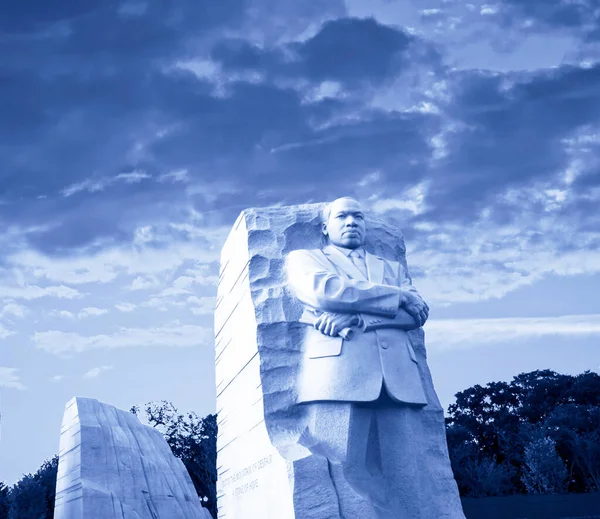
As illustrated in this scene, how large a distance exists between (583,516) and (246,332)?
39.9ft

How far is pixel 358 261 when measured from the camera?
6145mm

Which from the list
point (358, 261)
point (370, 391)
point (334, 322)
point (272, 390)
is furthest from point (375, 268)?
point (272, 390)

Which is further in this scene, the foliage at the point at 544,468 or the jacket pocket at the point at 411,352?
the foliage at the point at 544,468

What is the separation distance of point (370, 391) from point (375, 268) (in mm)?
1060

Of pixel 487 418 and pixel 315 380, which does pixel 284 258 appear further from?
pixel 487 418

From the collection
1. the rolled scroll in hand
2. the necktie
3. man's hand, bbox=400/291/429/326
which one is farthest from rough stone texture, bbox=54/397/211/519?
man's hand, bbox=400/291/429/326

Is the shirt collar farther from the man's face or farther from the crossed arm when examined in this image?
the crossed arm

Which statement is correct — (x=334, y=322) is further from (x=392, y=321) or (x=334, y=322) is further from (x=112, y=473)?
(x=112, y=473)

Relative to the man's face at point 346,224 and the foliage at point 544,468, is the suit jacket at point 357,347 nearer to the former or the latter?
the man's face at point 346,224

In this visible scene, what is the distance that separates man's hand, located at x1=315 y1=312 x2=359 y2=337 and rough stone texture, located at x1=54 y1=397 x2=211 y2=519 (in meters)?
5.79

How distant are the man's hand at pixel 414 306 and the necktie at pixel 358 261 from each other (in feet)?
1.18

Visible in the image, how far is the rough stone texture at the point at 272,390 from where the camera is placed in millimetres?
5238

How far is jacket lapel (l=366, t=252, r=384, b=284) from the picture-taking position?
6004 mm

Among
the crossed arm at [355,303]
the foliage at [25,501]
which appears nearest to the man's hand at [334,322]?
the crossed arm at [355,303]
